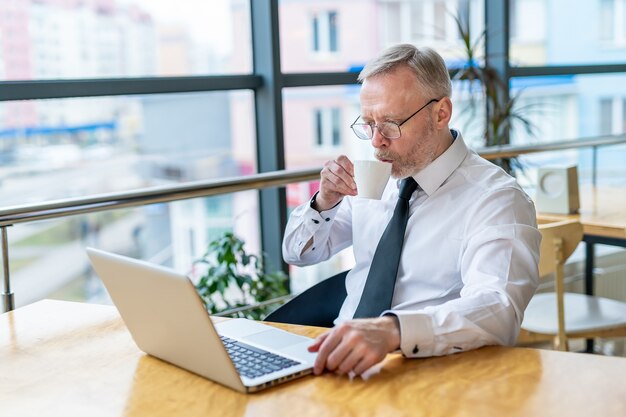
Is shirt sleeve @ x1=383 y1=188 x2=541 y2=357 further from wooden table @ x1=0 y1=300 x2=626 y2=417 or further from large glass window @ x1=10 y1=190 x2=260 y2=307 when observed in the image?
large glass window @ x1=10 y1=190 x2=260 y2=307

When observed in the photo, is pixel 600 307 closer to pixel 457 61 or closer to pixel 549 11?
pixel 457 61

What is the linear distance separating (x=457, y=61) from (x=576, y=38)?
4.68ft

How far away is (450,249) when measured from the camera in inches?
74.5

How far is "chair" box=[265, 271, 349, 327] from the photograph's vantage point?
2.06 m

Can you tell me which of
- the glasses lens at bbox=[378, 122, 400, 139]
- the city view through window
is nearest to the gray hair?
the glasses lens at bbox=[378, 122, 400, 139]

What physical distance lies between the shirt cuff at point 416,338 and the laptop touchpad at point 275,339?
7.6 inches

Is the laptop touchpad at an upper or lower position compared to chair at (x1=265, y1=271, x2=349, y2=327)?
upper

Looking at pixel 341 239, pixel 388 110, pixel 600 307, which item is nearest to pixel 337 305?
pixel 341 239

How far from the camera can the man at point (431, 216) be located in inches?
64.7

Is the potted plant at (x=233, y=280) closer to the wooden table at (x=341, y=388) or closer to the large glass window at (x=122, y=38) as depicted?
the large glass window at (x=122, y=38)

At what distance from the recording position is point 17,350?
5.26ft

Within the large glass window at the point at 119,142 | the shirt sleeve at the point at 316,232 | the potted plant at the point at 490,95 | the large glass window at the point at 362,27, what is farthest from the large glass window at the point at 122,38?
the shirt sleeve at the point at 316,232

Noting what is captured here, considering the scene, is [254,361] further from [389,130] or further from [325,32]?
[325,32]

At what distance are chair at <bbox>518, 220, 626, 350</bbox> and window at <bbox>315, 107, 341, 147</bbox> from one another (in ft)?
5.39
